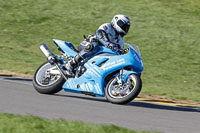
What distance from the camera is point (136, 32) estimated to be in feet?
70.2

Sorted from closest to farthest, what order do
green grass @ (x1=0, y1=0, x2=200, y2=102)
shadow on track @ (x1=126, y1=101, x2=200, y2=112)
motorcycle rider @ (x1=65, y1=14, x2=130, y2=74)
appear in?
1. shadow on track @ (x1=126, y1=101, x2=200, y2=112)
2. motorcycle rider @ (x1=65, y1=14, x2=130, y2=74)
3. green grass @ (x1=0, y1=0, x2=200, y2=102)

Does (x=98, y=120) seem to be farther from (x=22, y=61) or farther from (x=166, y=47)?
(x=166, y=47)

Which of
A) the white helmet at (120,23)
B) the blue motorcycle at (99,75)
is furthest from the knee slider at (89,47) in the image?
the white helmet at (120,23)

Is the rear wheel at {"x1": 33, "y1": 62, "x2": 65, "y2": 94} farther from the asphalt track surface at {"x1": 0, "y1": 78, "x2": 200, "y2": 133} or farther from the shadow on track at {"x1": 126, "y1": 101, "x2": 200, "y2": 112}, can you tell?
the shadow on track at {"x1": 126, "y1": 101, "x2": 200, "y2": 112}

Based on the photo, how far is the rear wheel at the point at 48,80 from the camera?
888cm

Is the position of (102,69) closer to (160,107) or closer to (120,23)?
(120,23)

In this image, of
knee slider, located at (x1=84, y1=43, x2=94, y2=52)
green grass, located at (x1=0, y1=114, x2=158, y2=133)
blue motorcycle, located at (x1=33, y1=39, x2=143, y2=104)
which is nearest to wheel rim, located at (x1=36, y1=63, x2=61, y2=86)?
blue motorcycle, located at (x1=33, y1=39, x2=143, y2=104)

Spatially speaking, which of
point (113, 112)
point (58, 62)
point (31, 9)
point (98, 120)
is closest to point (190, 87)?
point (58, 62)

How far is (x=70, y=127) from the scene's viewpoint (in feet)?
18.3

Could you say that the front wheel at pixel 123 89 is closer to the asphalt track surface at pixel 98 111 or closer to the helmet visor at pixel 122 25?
the asphalt track surface at pixel 98 111

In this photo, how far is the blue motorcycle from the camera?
8336 mm

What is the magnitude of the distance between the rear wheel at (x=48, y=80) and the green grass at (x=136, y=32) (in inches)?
121

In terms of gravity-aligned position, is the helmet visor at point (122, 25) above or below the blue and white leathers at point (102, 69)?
above

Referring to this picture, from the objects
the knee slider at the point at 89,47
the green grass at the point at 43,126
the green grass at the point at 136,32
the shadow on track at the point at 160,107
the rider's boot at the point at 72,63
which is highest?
the green grass at the point at 43,126
